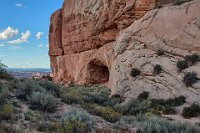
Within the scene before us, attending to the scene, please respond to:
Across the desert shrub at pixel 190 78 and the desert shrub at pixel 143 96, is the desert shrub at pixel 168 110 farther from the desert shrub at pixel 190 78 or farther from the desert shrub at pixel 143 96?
the desert shrub at pixel 143 96

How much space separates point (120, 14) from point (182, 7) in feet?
25.7

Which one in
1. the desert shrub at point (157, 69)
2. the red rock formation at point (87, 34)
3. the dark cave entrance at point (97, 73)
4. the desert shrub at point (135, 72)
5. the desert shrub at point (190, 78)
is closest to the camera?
the desert shrub at point (190, 78)

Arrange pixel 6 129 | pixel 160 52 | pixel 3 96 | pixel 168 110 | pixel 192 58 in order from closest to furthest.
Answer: pixel 6 129 → pixel 3 96 → pixel 168 110 → pixel 192 58 → pixel 160 52

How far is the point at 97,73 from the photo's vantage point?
1432 inches

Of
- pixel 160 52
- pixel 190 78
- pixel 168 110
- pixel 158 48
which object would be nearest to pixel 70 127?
pixel 168 110

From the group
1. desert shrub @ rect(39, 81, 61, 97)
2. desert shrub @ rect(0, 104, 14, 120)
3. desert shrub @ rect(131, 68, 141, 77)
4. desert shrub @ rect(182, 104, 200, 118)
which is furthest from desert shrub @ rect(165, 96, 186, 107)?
desert shrub @ rect(0, 104, 14, 120)

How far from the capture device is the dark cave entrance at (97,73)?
118 feet

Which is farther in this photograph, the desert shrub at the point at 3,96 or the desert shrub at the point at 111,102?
the desert shrub at the point at 111,102

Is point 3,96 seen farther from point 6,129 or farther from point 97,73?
point 97,73

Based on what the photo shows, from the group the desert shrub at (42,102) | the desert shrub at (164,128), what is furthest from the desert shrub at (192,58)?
the desert shrub at (42,102)

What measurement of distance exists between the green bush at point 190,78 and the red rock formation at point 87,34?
10.6m

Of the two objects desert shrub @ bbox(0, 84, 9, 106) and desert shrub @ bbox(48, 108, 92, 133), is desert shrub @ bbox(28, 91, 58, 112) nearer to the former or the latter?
desert shrub @ bbox(0, 84, 9, 106)

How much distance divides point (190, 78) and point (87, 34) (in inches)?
826

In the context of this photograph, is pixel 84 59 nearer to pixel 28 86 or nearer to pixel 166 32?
pixel 166 32
